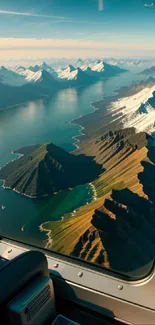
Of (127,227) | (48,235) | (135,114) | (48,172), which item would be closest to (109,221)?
(127,227)

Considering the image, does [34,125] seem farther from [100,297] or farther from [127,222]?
[100,297]

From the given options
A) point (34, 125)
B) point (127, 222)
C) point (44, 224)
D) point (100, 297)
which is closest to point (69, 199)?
point (44, 224)

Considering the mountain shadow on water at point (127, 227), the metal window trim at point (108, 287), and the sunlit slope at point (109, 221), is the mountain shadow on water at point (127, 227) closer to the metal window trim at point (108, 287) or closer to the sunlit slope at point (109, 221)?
the sunlit slope at point (109, 221)

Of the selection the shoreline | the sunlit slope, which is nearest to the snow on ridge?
the sunlit slope

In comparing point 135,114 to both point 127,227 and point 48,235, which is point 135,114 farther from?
point 48,235

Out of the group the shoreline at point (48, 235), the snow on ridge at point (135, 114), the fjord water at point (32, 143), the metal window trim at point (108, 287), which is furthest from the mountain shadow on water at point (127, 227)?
the snow on ridge at point (135, 114)

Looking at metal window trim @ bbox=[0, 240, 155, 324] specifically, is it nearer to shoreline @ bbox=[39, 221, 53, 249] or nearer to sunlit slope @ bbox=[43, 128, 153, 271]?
sunlit slope @ bbox=[43, 128, 153, 271]
